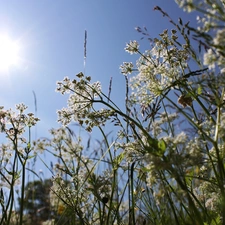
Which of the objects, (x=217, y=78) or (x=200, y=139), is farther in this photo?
(x=200, y=139)

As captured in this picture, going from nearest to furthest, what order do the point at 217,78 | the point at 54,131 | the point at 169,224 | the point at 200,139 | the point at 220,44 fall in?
the point at 220,44 < the point at 217,78 < the point at 200,139 < the point at 169,224 < the point at 54,131

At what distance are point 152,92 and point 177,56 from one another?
393mm

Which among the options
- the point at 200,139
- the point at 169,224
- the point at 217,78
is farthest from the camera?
the point at 169,224

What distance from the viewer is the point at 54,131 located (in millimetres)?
3682

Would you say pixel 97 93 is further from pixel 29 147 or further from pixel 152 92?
pixel 29 147

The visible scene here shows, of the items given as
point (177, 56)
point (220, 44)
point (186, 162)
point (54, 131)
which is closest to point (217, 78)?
point (220, 44)

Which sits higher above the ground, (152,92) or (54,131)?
(54,131)

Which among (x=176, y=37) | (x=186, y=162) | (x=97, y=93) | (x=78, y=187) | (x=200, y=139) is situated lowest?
(x=186, y=162)

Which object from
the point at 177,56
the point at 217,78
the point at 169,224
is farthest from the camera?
the point at 169,224

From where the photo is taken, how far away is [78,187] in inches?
111

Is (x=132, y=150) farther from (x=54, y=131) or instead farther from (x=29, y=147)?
(x=54, y=131)

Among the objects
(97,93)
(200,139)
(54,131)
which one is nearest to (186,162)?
(200,139)

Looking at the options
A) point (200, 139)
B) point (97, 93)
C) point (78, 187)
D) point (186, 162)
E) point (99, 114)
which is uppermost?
point (97, 93)

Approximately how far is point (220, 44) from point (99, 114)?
123cm
